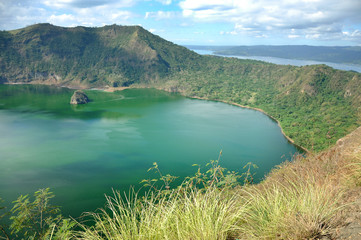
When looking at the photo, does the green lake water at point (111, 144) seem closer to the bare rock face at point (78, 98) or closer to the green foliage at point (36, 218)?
the bare rock face at point (78, 98)

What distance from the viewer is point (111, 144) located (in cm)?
4125

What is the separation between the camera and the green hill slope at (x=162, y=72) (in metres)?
68.9

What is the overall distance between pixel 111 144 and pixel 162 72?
83.9 m

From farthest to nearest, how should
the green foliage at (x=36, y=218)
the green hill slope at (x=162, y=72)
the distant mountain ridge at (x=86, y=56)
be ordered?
1. the distant mountain ridge at (x=86, y=56)
2. the green hill slope at (x=162, y=72)
3. the green foliage at (x=36, y=218)

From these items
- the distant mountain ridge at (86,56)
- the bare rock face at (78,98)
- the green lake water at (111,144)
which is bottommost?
the green lake water at (111,144)

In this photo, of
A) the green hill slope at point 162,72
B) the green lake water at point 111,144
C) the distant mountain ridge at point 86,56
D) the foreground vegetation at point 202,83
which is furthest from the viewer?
the distant mountain ridge at point 86,56

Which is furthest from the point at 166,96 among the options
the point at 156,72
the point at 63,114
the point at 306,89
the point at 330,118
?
the point at 330,118

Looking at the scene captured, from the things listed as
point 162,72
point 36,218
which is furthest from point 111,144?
point 162,72

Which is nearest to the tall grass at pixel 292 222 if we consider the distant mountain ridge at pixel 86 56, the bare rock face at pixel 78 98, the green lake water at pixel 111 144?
the green lake water at pixel 111 144

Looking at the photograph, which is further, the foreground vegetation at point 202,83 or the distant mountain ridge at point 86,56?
the distant mountain ridge at point 86,56

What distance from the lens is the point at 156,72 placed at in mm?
119000

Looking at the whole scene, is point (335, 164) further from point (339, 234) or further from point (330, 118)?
point (330, 118)

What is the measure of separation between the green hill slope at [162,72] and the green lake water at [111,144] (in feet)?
54.6

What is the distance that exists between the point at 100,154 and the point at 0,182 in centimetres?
1292
